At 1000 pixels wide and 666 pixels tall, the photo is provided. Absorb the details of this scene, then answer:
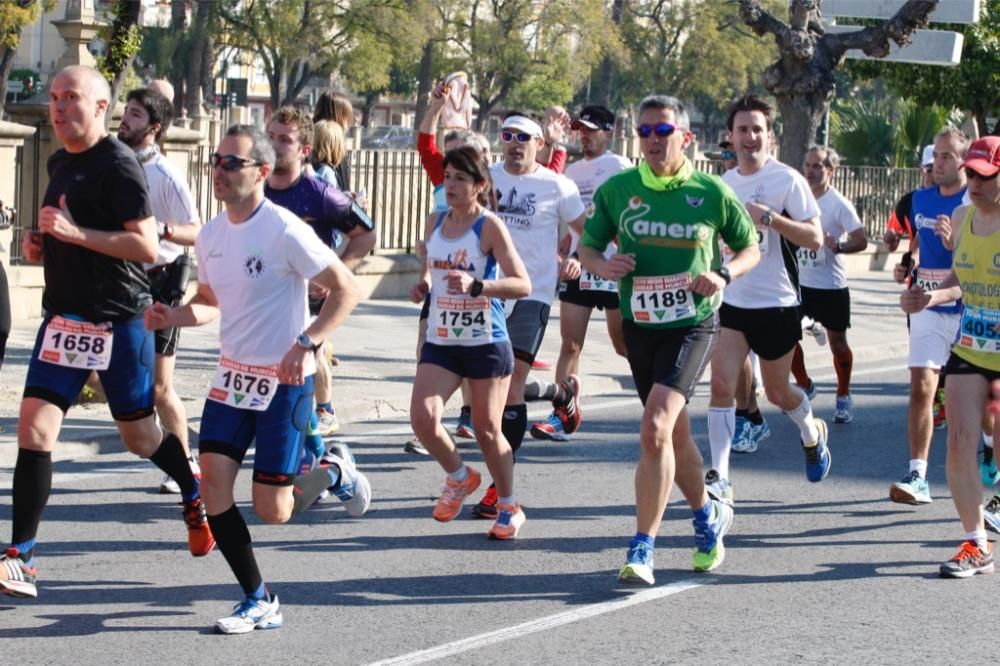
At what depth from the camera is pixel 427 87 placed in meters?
60.9

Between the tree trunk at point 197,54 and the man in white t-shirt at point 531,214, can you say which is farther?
the tree trunk at point 197,54

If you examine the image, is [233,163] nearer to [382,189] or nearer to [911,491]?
[911,491]

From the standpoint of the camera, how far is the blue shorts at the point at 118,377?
21.2 ft

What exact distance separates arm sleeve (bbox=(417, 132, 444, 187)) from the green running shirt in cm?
256

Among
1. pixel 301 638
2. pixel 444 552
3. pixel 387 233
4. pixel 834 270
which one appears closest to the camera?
pixel 301 638

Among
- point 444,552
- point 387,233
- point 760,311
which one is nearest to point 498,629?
point 444,552

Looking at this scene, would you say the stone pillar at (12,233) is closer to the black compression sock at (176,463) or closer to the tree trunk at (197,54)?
the black compression sock at (176,463)

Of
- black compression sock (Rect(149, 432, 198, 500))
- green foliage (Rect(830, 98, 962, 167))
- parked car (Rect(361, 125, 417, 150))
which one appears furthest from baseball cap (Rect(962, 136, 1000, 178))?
parked car (Rect(361, 125, 417, 150))

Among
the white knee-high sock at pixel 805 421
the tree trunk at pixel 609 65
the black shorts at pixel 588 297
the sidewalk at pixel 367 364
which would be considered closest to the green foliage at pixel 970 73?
the sidewalk at pixel 367 364

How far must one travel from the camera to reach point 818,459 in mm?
8922

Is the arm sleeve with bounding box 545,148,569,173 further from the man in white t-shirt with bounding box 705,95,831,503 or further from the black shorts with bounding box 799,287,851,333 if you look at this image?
the man in white t-shirt with bounding box 705,95,831,503

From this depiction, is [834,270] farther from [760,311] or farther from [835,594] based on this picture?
[835,594]

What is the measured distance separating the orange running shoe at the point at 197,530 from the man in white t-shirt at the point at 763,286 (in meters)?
2.47

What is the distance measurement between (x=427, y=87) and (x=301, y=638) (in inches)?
2200
